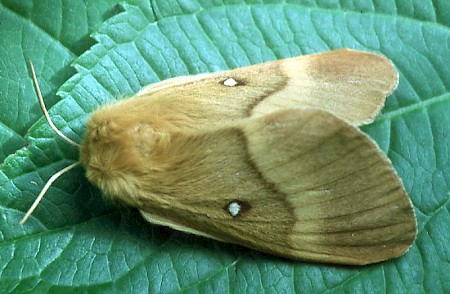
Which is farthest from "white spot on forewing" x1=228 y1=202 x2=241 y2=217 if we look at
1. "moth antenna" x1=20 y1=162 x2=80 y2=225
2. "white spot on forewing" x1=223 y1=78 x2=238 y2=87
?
"moth antenna" x1=20 y1=162 x2=80 y2=225

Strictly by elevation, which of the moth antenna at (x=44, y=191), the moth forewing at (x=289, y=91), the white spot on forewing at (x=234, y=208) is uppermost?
the moth forewing at (x=289, y=91)

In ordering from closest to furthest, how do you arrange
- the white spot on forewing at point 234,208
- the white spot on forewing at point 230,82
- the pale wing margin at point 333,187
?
the pale wing margin at point 333,187
the white spot on forewing at point 234,208
the white spot on forewing at point 230,82

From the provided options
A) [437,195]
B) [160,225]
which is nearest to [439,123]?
[437,195]

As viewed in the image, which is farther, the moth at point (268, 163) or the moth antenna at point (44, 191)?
the moth antenna at point (44, 191)

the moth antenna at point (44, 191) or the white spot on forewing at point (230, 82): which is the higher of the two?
the white spot on forewing at point (230, 82)

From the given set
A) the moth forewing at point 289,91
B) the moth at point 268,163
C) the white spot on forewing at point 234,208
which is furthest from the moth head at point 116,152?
the white spot on forewing at point 234,208

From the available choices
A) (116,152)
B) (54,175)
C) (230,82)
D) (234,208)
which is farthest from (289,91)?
(54,175)

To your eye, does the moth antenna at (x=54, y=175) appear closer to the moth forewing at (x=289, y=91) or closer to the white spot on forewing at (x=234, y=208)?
the moth forewing at (x=289, y=91)

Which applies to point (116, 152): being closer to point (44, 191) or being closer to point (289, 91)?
point (44, 191)
